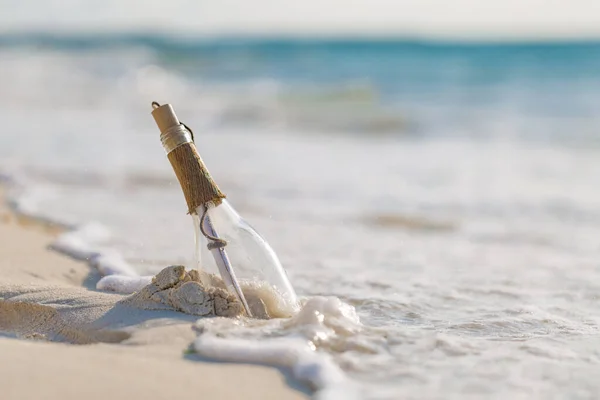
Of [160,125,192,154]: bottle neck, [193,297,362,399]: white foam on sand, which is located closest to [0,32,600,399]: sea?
[193,297,362,399]: white foam on sand

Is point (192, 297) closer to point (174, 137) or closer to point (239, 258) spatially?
point (239, 258)

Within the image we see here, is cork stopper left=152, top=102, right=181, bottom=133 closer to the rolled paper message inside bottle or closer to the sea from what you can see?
the rolled paper message inside bottle

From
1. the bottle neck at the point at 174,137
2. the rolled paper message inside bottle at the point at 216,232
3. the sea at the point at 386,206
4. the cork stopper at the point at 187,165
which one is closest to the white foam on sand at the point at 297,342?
the sea at the point at 386,206

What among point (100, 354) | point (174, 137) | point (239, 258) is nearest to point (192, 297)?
point (239, 258)

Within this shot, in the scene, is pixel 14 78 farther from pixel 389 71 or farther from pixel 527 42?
pixel 527 42

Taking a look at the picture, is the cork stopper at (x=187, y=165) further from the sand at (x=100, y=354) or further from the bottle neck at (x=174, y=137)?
the sand at (x=100, y=354)

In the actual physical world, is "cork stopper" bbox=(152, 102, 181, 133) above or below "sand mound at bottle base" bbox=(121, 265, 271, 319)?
above

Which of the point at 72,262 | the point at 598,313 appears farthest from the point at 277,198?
the point at 598,313
